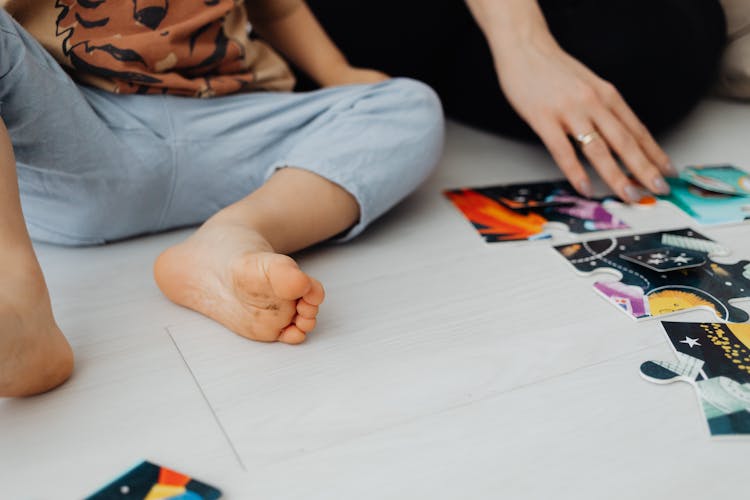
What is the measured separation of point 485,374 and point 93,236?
54 centimetres

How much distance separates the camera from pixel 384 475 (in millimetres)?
584

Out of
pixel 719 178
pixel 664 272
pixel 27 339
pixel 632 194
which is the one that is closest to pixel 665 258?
pixel 664 272

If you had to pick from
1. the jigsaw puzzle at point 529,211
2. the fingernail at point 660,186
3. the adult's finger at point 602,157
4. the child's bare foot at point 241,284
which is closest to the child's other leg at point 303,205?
the child's bare foot at point 241,284

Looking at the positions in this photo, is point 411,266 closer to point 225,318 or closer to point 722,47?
point 225,318

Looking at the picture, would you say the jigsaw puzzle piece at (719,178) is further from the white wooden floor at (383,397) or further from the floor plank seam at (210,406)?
the floor plank seam at (210,406)

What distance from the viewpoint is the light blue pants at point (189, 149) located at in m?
0.83

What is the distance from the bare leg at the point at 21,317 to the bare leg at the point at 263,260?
0.48 feet

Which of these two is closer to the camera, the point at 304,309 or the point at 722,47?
the point at 304,309

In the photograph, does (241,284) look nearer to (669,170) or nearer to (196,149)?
(196,149)

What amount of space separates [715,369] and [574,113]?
50 cm

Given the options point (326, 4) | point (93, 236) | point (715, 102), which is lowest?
point (93, 236)

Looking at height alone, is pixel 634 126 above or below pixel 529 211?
above

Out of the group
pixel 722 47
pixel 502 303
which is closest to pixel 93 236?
pixel 502 303

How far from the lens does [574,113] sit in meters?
1.07
